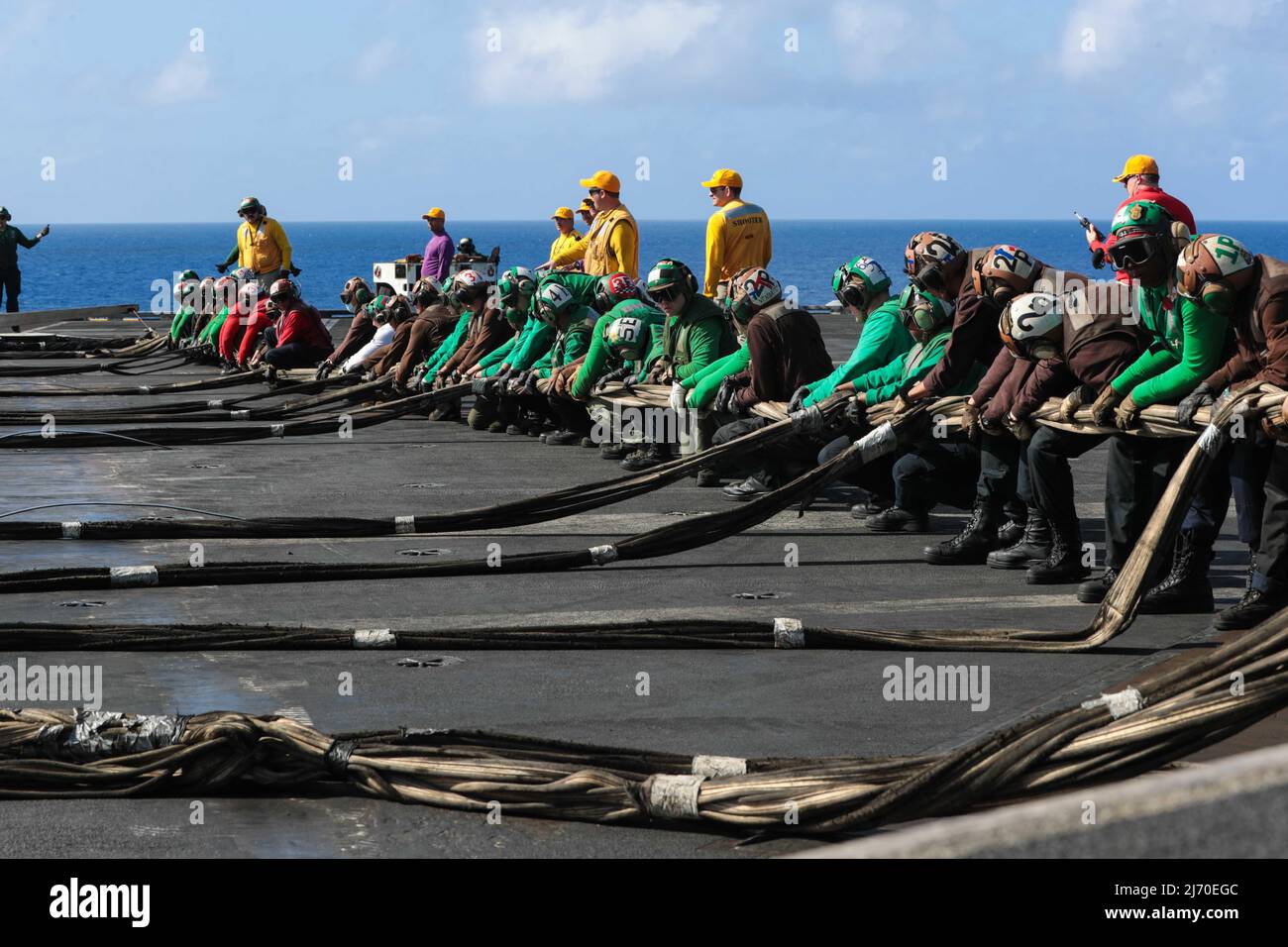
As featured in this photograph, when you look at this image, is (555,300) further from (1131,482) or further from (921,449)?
(1131,482)

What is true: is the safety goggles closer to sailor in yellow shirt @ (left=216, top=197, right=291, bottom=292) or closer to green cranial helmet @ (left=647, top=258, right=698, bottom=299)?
green cranial helmet @ (left=647, top=258, right=698, bottom=299)

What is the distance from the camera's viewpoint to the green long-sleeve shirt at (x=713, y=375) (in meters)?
14.3

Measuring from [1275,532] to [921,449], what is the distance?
10.9 feet

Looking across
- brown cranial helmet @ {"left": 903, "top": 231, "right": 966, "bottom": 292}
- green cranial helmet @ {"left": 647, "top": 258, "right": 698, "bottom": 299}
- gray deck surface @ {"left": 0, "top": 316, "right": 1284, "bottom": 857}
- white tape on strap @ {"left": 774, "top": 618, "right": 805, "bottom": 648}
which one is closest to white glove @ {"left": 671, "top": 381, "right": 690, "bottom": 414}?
green cranial helmet @ {"left": 647, "top": 258, "right": 698, "bottom": 299}

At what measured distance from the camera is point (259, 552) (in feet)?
36.5

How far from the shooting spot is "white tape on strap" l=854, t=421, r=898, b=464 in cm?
1075

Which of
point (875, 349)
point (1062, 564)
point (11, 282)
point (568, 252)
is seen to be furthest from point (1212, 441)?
point (11, 282)

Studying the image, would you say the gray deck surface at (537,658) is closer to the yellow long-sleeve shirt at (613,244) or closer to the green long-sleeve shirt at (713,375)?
the green long-sleeve shirt at (713,375)

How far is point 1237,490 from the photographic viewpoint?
8680mm

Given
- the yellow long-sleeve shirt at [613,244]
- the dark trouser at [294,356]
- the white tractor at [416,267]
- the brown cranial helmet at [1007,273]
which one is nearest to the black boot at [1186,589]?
the brown cranial helmet at [1007,273]

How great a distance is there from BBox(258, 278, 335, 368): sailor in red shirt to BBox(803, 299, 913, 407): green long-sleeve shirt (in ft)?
43.1

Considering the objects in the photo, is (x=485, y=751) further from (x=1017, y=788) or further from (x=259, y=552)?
(x=259, y=552)

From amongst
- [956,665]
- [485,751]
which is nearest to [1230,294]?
[956,665]

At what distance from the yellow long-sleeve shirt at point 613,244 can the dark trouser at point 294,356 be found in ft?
20.6
